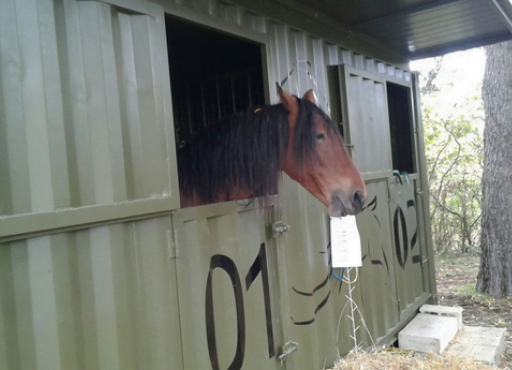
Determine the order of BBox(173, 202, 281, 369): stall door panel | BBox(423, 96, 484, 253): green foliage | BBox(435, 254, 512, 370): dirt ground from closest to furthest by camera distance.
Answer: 1. BBox(173, 202, 281, 369): stall door panel
2. BBox(435, 254, 512, 370): dirt ground
3. BBox(423, 96, 484, 253): green foliage

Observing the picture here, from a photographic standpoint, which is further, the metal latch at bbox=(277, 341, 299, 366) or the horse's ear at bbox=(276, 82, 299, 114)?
the metal latch at bbox=(277, 341, 299, 366)

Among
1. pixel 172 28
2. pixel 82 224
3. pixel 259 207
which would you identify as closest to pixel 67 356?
pixel 82 224

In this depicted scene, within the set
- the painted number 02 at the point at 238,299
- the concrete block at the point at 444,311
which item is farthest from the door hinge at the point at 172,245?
the concrete block at the point at 444,311

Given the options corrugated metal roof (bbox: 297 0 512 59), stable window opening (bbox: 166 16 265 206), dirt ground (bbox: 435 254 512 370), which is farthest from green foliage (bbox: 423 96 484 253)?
stable window opening (bbox: 166 16 265 206)

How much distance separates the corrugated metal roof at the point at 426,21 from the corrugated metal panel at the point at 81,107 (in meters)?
1.73

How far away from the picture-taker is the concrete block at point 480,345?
3572 mm

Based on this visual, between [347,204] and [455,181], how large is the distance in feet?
27.5

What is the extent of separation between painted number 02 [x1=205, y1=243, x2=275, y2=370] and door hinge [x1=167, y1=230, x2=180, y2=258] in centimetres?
28

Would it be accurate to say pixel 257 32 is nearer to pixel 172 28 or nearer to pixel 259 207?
pixel 172 28

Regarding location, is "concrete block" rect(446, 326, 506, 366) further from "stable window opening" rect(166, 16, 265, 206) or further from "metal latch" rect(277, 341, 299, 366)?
"stable window opening" rect(166, 16, 265, 206)

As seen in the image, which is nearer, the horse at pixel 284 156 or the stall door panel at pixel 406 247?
the horse at pixel 284 156

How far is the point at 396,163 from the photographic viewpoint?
5246mm

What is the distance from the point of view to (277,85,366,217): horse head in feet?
7.50

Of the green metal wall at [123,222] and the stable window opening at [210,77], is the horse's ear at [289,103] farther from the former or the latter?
the stable window opening at [210,77]
